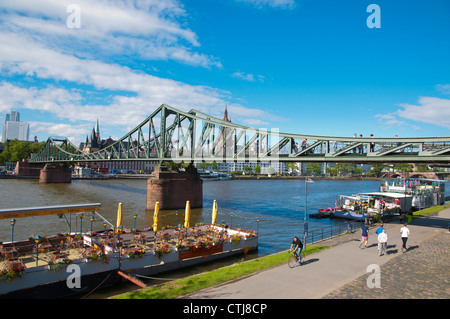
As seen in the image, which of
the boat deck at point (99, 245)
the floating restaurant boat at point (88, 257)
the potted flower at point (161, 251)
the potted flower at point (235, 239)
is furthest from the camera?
the potted flower at point (235, 239)

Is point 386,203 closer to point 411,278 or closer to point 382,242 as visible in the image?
point 382,242

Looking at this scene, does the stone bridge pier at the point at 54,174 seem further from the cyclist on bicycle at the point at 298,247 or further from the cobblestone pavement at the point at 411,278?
the cobblestone pavement at the point at 411,278

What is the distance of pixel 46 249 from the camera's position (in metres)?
17.1

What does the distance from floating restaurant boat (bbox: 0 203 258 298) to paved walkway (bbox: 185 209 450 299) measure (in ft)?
18.0

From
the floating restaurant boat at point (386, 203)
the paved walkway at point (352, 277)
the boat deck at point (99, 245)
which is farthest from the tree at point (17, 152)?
the paved walkway at point (352, 277)

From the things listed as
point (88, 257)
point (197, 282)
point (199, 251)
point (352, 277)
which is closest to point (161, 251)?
point (199, 251)

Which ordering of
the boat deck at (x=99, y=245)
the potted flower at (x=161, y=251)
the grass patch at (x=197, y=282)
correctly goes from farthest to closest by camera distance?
the potted flower at (x=161, y=251), the boat deck at (x=99, y=245), the grass patch at (x=197, y=282)

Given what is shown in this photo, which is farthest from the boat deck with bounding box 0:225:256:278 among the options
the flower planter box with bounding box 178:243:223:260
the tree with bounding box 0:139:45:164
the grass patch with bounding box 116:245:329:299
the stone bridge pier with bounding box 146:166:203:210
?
the tree with bounding box 0:139:45:164

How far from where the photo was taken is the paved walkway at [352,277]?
11.9m

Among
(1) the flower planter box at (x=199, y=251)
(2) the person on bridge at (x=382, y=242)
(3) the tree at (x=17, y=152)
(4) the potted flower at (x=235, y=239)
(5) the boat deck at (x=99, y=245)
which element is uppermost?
(3) the tree at (x=17, y=152)

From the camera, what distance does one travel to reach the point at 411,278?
45.0ft

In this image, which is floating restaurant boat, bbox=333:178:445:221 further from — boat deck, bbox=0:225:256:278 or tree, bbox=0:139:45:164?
tree, bbox=0:139:45:164
